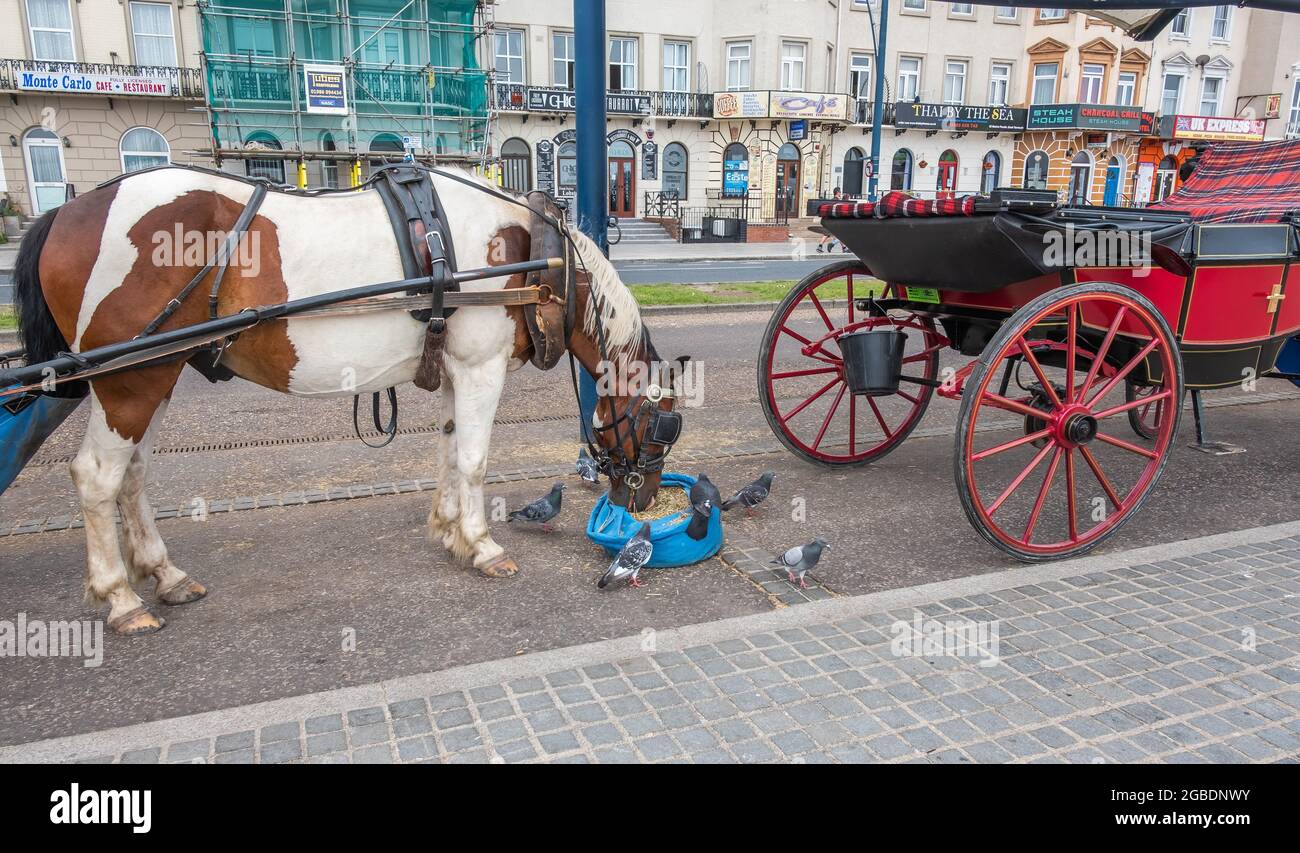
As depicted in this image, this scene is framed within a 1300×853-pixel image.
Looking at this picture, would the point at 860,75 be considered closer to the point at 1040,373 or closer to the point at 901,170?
the point at 901,170

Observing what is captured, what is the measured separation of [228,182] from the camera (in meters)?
3.77

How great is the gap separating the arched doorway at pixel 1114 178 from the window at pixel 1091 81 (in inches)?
131

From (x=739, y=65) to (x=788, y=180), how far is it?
510cm

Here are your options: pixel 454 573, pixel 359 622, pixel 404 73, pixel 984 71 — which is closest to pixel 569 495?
pixel 454 573

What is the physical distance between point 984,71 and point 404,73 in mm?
27249

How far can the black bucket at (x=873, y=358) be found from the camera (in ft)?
17.5

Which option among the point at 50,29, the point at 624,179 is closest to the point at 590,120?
the point at 50,29

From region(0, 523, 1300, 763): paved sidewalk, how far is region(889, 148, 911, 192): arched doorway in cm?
3815

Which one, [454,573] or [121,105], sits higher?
[121,105]

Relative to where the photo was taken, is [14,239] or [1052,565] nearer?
[1052,565]

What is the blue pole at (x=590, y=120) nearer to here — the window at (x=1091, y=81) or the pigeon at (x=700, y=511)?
the pigeon at (x=700, y=511)

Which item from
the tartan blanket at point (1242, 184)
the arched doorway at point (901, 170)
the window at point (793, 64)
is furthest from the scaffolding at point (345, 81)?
the arched doorway at point (901, 170)

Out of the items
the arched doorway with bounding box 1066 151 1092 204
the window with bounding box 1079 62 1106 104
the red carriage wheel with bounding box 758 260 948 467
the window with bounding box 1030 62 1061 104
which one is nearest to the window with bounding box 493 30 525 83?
the window with bounding box 1030 62 1061 104
